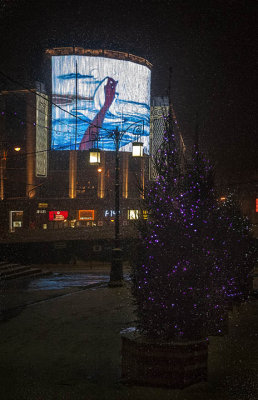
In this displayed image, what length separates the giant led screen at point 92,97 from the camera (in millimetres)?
60750

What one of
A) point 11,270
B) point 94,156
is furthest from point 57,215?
point 94,156

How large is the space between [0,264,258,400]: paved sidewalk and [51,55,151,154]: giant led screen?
49.8 metres

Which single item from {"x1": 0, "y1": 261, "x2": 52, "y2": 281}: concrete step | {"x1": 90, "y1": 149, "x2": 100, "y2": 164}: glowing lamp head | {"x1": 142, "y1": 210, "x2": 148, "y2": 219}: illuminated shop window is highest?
{"x1": 90, "y1": 149, "x2": 100, "y2": 164}: glowing lamp head

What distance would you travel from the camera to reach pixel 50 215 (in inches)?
2373

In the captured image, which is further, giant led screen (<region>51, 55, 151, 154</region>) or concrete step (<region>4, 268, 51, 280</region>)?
giant led screen (<region>51, 55, 151, 154</region>)

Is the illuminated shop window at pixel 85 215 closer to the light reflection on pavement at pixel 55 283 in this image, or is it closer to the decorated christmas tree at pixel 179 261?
the light reflection on pavement at pixel 55 283

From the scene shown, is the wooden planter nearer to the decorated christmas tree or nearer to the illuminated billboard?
the decorated christmas tree

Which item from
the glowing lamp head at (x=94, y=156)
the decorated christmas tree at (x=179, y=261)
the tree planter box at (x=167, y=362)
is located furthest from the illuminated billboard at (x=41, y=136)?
the tree planter box at (x=167, y=362)

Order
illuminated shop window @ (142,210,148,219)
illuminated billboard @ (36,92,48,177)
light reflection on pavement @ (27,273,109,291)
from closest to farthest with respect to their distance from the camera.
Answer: illuminated shop window @ (142,210,148,219)
light reflection on pavement @ (27,273,109,291)
illuminated billboard @ (36,92,48,177)

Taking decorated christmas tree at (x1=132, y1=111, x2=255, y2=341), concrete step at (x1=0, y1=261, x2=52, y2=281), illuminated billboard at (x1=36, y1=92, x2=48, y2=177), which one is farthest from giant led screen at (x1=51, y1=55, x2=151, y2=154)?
decorated christmas tree at (x1=132, y1=111, x2=255, y2=341)

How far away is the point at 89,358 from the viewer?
7941 millimetres

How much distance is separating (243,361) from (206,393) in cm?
160

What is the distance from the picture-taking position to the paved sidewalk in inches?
242

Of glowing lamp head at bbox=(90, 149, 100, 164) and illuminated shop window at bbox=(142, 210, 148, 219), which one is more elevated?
glowing lamp head at bbox=(90, 149, 100, 164)
